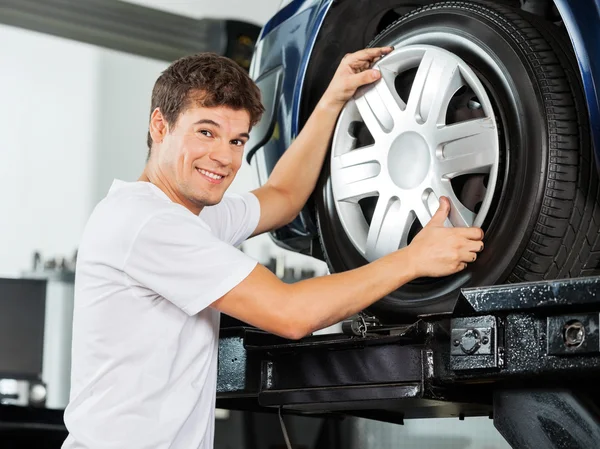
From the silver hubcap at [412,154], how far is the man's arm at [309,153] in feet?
0.13

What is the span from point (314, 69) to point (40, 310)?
332cm

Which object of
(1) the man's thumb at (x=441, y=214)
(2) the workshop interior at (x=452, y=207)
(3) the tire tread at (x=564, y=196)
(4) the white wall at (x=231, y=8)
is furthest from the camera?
(4) the white wall at (x=231, y=8)

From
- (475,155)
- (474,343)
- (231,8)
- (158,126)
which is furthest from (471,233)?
(231,8)

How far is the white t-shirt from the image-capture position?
6.01 feet

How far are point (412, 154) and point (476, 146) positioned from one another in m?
0.15

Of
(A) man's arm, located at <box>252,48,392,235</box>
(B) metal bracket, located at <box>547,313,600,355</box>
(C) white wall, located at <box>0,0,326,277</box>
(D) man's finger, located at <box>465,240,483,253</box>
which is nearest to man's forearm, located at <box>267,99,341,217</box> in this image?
(A) man's arm, located at <box>252,48,392,235</box>

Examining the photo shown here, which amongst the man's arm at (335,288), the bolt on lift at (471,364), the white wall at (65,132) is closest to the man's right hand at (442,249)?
the man's arm at (335,288)

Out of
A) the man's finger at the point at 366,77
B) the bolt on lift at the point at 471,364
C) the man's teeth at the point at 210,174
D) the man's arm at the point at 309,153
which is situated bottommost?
the bolt on lift at the point at 471,364

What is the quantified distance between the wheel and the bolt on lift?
17 cm

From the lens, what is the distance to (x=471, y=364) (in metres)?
1.66

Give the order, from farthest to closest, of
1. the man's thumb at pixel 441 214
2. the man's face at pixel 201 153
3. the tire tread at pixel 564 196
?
the man's face at pixel 201 153 → the man's thumb at pixel 441 214 → the tire tread at pixel 564 196

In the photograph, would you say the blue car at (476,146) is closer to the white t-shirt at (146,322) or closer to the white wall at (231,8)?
the white t-shirt at (146,322)

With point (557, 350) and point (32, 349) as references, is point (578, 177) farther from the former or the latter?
point (32, 349)

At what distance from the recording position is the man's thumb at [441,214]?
1.88 metres
